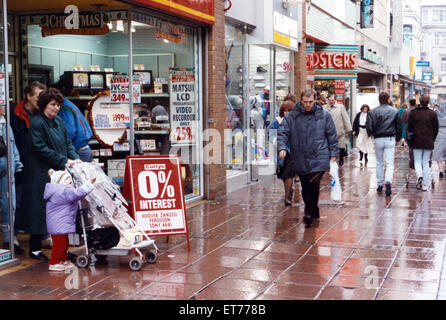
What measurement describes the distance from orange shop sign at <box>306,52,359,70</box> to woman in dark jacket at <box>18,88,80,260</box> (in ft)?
48.4

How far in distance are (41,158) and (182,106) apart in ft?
14.7

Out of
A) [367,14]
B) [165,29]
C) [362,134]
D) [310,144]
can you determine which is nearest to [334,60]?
[362,134]

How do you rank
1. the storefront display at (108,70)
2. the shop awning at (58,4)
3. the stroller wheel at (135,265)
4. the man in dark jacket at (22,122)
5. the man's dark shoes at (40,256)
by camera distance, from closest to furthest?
the stroller wheel at (135,265)
the man's dark shoes at (40,256)
the man in dark jacket at (22,122)
the shop awning at (58,4)
the storefront display at (108,70)

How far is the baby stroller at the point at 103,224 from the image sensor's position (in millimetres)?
6805

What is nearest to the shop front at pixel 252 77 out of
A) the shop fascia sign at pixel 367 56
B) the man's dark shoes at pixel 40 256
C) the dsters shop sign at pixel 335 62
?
the dsters shop sign at pixel 335 62

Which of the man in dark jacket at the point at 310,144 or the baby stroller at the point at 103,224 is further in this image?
the man in dark jacket at the point at 310,144

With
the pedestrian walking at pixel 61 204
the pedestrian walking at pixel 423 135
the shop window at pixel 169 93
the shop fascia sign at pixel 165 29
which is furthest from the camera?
the pedestrian walking at pixel 423 135

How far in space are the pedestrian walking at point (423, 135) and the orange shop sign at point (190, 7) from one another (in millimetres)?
4522

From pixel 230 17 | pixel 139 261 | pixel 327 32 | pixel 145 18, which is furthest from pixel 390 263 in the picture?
pixel 327 32

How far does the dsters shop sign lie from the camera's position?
70.0ft

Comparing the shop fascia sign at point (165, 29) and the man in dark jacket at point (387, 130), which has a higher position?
the shop fascia sign at point (165, 29)

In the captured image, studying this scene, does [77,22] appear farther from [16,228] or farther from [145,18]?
[16,228]

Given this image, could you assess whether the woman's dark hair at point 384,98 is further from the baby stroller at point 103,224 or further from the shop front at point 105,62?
the baby stroller at point 103,224

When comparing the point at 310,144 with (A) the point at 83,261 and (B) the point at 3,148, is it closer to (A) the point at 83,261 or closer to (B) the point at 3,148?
(A) the point at 83,261
